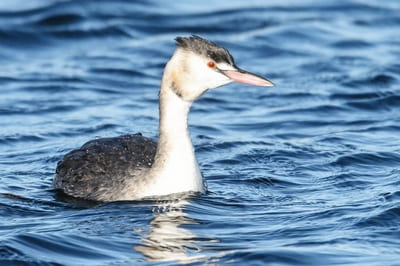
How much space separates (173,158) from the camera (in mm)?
10727

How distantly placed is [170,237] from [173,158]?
969 millimetres

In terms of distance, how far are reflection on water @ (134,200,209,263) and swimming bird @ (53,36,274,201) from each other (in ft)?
0.56

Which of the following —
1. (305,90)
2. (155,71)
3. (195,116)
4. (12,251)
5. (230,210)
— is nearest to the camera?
(12,251)

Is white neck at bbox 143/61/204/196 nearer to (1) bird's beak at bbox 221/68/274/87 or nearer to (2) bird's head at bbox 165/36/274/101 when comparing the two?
(2) bird's head at bbox 165/36/274/101

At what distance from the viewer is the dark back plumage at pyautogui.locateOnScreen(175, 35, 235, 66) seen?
34.2 ft

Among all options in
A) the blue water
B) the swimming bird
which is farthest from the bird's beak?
the blue water

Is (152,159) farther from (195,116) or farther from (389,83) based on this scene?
(389,83)

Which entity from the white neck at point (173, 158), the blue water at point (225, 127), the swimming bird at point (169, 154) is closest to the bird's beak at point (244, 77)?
the swimming bird at point (169, 154)

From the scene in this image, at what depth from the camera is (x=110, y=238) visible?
9.93 metres

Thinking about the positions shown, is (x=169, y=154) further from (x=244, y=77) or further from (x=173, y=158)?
(x=244, y=77)

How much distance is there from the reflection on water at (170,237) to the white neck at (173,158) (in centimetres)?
17

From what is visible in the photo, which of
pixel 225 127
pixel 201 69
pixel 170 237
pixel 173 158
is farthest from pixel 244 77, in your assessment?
pixel 225 127

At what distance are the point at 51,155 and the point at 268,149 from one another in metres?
2.60

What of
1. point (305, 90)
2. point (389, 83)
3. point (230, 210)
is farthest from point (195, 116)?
point (230, 210)
